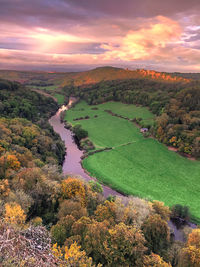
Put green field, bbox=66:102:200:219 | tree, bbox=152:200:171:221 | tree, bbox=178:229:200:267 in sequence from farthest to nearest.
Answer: green field, bbox=66:102:200:219, tree, bbox=152:200:171:221, tree, bbox=178:229:200:267

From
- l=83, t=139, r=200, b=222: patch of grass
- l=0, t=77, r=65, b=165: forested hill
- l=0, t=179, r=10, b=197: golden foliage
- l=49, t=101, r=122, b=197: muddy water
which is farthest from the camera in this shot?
l=49, t=101, r=122, b=197: muddy water

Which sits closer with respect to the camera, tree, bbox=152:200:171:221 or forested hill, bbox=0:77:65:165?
tree, bbox=152:200:171:221

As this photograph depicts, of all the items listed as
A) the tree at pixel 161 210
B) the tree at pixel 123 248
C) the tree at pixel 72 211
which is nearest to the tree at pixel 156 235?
the tree at pixel 123 248

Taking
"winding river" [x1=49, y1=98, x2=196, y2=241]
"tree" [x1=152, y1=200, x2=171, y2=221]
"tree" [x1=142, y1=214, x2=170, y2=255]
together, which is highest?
"tree" [x1=142, y1=214, x2=170, y2=255]

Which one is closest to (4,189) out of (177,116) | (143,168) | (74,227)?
(74,227)

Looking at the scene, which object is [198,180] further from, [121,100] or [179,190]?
[121,100]

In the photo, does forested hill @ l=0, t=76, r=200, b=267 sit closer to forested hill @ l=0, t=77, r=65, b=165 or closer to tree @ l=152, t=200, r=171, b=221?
tree @ l=152, t=200, r=171, b=221

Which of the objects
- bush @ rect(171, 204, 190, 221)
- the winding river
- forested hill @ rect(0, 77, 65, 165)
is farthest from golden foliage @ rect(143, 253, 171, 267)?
forested hill @ rect(0, 77, 65, 165)

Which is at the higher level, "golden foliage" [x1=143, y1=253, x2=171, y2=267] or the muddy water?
"golden foliage" [x1=143, y1=253, x2=171, y2=267]
